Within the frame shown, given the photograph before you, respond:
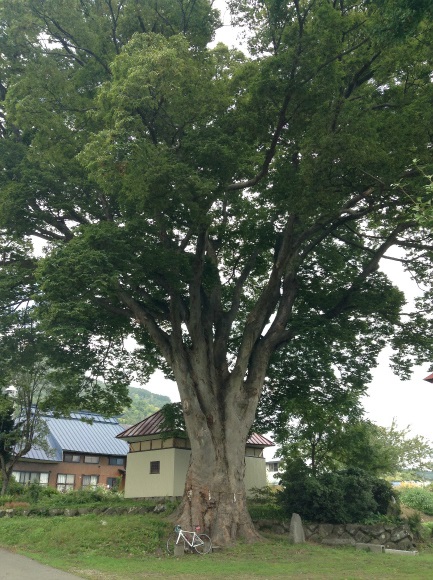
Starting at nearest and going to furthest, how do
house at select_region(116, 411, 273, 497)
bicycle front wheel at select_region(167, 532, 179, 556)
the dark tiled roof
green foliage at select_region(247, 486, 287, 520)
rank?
1. bicycle front wheel at select_region(167, 532, 179, 556)
2. green foliage at select_region(247, 486, 287, 520)
3. house at select_region(116, 411, 273, 497)
4. the dark tiled roof

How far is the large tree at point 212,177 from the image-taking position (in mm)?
12633

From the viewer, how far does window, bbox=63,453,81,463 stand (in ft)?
139

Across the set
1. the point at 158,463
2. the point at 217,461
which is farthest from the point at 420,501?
the point at 217,461

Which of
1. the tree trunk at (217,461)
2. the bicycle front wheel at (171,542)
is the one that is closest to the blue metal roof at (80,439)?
the tree trunk at (217,461)

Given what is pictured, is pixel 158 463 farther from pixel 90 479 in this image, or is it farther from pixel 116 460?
pixel 116 460

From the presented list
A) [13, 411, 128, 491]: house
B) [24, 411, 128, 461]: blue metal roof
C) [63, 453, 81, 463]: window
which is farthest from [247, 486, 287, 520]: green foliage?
[63, 453, 81, 463]: window

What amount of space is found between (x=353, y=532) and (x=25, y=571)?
1088cm

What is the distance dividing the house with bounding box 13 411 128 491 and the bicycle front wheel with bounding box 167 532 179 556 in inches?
1056

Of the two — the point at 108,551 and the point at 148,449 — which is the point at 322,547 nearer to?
the point at 108,551

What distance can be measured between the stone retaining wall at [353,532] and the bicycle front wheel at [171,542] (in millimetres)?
4213

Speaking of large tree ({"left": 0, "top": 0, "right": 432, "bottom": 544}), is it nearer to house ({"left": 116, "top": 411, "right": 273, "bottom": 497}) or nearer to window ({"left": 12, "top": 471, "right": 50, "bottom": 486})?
house ({"left": 116, "top": 411, "right": 273, "bottom": 497})

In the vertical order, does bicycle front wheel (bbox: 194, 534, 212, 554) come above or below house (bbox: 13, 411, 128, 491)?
below

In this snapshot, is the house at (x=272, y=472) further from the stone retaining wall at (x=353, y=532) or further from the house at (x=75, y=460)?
the house at (x=75, y=460)

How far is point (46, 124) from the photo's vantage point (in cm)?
1546
